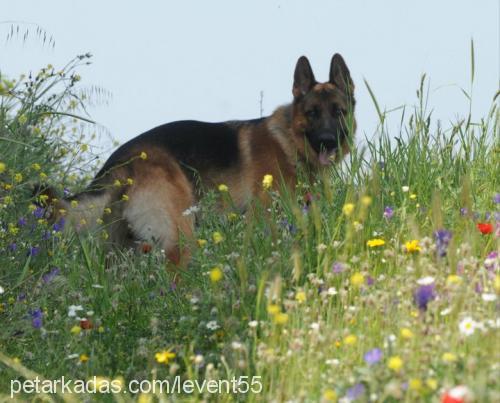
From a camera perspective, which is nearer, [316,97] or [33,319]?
[33,319]

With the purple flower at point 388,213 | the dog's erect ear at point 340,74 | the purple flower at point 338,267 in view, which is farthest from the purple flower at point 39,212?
the dog's erect ear at point 340,74

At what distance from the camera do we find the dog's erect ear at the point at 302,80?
28.1 feet

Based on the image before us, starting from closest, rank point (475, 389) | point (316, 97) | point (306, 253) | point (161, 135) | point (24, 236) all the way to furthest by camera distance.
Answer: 1. point (475, 389)
2. point (306, 253)
3. point (24, 236)
4. point (161, 135)
5. point (316, 97)

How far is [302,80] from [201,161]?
1.34 meters

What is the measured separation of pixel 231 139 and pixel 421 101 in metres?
2.85

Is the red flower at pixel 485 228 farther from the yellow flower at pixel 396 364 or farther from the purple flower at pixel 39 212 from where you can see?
the purple flower at pixel 39 212

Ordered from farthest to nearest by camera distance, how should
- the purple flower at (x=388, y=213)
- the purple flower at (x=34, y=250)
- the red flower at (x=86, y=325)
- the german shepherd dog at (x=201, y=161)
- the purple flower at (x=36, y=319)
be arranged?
the german shepherd dog at (x=201, y=161) < the purple flower at (x=34, y=250) < the purple flower at (x=388, y=213) < the purple flower at (x=36, y=319) < the red flower at (x=86, y=325)

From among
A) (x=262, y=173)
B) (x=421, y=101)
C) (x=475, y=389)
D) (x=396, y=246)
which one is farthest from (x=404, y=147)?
(x=475, y=389)

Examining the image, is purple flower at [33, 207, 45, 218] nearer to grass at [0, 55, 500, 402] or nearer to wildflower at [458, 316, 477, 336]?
grass at [0, 55, 500, 402]

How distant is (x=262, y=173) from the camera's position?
8.19 meters

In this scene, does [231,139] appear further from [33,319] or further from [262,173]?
[33,319]

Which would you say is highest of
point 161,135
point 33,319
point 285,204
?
point 161,135

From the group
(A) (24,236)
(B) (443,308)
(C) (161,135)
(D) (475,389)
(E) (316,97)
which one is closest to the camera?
(D) (475,389)

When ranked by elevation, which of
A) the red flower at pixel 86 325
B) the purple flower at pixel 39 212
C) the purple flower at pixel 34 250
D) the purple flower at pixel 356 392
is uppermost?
the purple flower at pixel 39 212
